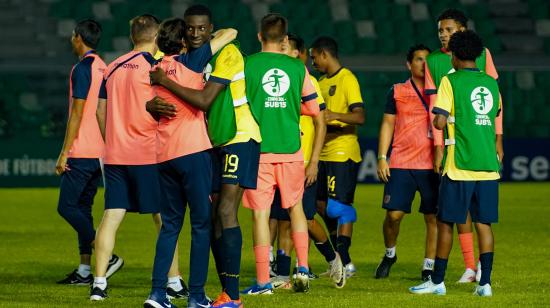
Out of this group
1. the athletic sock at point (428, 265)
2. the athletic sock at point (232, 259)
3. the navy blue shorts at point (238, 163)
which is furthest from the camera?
the athletic sock at point (428, 265)

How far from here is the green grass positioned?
908cm

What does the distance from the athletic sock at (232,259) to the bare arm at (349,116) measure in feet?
10.2

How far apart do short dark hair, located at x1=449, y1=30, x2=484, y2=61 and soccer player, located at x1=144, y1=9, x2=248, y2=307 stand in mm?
1653

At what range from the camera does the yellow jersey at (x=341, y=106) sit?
11.4m

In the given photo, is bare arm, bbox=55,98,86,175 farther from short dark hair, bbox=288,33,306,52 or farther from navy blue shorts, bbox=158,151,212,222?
navy blue shorts, bbox=158,151,212,222

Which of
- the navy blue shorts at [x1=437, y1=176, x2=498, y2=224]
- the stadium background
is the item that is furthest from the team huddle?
the stadium background

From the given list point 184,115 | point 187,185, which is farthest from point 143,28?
point 187,185

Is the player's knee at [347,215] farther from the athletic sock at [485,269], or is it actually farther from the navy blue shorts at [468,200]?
the athletic sock at [485,269]

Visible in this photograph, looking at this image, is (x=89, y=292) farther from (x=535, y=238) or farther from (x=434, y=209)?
(x=535, y=238)

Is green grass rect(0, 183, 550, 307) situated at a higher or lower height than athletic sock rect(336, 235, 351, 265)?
lower

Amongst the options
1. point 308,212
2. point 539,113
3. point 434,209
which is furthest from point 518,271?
point 539,113

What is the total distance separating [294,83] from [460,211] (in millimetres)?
1544

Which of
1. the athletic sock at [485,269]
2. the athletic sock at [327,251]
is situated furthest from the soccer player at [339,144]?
the athletic sock at [485,269]

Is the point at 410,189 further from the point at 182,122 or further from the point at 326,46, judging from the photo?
the point at 182,122
